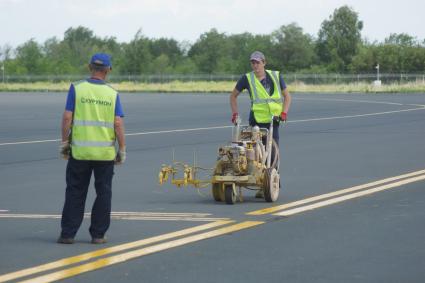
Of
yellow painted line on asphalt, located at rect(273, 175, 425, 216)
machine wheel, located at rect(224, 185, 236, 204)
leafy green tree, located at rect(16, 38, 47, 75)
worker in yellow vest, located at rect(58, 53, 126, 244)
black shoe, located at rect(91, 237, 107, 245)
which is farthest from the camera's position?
leafy green tree, located at rect(16, 38, 47, 75)

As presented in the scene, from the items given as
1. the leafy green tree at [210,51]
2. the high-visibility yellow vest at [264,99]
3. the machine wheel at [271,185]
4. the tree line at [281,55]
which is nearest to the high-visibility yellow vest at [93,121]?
the machine wheel at [271,185]

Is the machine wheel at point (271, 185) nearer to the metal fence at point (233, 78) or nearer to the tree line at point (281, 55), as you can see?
the metal fence at point (233, 78)

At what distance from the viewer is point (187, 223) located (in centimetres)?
1078

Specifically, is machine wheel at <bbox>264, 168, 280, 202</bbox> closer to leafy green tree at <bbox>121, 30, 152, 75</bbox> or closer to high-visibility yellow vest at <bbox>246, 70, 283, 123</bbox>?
high-visibility yellow vest at <bbox>246, 70, 283, 123</bbox>

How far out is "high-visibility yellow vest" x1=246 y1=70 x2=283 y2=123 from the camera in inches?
540

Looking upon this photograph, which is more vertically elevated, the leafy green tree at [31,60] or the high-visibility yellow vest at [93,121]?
the high-visibility yellow vest at [93,121]

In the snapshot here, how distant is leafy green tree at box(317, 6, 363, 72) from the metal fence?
1703cm

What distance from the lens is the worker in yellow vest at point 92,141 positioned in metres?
9.56

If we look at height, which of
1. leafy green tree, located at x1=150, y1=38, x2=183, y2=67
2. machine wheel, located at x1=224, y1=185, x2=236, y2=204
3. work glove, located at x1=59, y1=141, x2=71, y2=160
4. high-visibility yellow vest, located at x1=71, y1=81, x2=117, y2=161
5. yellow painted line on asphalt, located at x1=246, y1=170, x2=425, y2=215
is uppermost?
high-visibility yellow vest, located at x1=71, y1=81, x2=117, y2=161

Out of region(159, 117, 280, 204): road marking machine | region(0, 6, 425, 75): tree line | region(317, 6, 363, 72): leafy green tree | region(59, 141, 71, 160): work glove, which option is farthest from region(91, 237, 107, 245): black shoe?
region(317, 6, 363, 72): leafy green tree

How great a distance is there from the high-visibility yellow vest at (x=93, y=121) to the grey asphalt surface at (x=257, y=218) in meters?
0.79

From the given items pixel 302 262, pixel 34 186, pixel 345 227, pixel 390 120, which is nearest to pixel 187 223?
pixel 345 227

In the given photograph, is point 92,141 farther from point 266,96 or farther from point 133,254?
point 266,96

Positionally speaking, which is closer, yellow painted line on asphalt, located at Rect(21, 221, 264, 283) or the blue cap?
yellow painted line on asphalt, located at Rect(21, 221, 264, 283)
